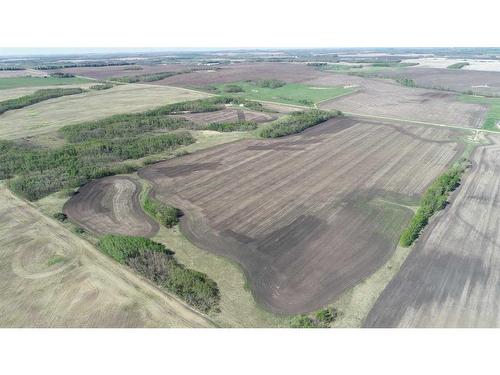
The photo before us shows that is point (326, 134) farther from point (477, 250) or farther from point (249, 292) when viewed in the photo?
point (249, 292)

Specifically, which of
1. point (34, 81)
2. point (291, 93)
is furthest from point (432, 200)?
point (34, 81)

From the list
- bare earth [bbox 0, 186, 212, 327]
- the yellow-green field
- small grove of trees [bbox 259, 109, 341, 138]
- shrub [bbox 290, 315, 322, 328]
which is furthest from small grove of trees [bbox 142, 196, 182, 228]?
the yellow-green field

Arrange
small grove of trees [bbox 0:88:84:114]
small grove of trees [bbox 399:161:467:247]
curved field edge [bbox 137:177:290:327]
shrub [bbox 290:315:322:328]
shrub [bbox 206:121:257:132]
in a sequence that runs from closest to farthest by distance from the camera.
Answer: shrub [bbox 290:315:322:328]
curved field edge [bbox 137:177:290:327]
small grove of trees [bbox 399:161:467:247]
shrub [bbox 206:121:257:132]
small grove of trees [bbox 0:88:84:114]

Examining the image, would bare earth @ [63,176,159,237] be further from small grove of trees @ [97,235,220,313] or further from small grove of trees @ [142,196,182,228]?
small grove of trees @ [97,235,220,313]

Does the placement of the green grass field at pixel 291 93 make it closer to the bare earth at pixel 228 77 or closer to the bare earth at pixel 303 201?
the bare earth at pixel 228 77

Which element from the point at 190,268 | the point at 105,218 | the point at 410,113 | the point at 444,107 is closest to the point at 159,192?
the point at 105,218

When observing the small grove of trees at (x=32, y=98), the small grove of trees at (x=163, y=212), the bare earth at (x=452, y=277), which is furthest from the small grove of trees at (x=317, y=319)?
the small grove of trees at (x=32, y=98)

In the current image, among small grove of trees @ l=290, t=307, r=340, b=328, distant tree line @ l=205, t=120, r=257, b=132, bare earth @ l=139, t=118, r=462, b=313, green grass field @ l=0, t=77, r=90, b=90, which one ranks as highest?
green grass field @ l=0, t=77, r=90, b=90
